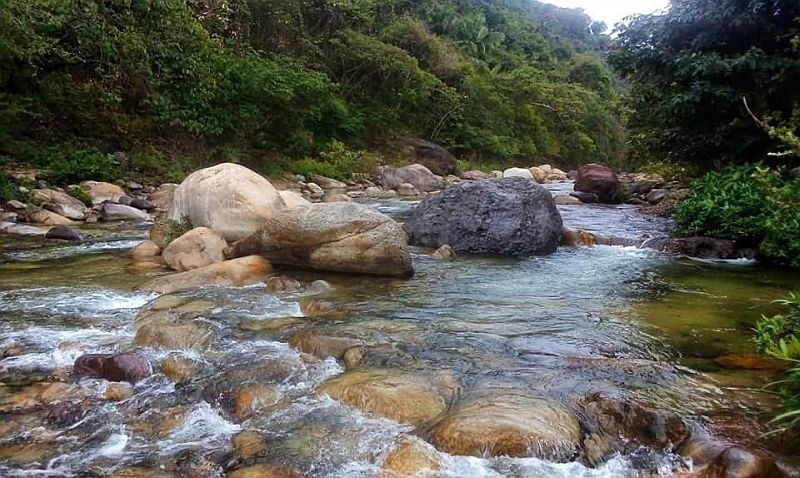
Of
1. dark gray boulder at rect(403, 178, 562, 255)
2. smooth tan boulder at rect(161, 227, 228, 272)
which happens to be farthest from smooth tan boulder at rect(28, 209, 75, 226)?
dark gray boulder at rect(403, 178, 562, 255)

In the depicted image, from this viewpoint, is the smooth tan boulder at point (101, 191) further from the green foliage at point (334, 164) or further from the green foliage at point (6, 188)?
the green foliage at point (334, 164)

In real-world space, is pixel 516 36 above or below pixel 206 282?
above

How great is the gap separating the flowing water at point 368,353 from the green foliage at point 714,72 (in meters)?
3.86

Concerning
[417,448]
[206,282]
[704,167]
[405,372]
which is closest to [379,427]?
[417,448]

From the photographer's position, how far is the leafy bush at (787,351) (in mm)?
3379

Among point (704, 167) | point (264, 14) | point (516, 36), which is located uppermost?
point (516, 36)

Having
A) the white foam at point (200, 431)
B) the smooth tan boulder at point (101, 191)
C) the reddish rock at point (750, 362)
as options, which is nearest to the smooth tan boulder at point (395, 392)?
the white foam at point (200, 431)

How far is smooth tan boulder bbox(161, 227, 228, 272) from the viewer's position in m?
7.74

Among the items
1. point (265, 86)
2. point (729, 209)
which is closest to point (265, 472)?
point (729, 209)

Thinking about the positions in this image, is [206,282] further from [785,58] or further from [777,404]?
[785,58]

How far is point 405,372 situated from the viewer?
438 centimetres

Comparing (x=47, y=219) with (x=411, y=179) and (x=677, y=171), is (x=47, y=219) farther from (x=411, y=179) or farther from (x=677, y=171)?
(x=677, y=171)

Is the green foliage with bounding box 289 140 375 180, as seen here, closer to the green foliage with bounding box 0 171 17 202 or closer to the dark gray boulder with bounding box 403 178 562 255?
the green foliage with bounding box 0 171 17 202

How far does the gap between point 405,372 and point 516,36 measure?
50.0 meters
